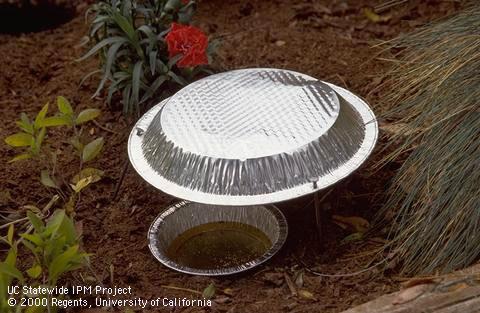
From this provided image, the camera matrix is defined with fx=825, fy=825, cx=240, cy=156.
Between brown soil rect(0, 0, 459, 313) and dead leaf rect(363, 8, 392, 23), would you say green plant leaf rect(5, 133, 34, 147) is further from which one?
dead leaf rect(363, 8, 392, 23)

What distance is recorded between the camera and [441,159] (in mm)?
2701

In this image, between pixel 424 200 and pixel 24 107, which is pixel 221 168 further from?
pixel 24 107

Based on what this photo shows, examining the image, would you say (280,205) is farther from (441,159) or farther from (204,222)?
(441,159)

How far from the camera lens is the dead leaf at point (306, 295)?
2608mm

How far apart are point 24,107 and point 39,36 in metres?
0.77

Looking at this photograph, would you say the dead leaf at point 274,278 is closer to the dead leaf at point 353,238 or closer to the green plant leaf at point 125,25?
the dead leaf at point 353,238

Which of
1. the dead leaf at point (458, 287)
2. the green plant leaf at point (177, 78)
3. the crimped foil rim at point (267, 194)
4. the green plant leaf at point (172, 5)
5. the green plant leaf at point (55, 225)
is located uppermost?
the green plant leaf at point (172, 5)

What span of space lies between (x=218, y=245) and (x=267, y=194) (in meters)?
0.49

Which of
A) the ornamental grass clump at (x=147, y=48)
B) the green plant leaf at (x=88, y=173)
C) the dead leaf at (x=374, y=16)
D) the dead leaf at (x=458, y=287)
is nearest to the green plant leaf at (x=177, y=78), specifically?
the ornamental grass clump at (x=147, y=48)

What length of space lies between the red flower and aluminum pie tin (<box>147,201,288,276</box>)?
1.95 ft

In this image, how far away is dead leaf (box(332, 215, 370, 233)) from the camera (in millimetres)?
2938

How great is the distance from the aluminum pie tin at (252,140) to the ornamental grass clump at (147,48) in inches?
11.1

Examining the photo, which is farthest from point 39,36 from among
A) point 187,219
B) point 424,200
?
point 424,200

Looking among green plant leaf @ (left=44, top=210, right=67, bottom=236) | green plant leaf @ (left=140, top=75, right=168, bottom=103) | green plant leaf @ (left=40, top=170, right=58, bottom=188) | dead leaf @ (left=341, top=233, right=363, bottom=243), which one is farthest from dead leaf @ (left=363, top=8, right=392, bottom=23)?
green plant leaf @ (left=44, top=210, right=67, bottom=236)
